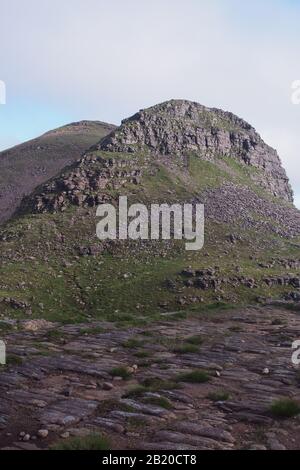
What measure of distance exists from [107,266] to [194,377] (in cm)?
3018

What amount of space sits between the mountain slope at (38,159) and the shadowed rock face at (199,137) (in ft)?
104

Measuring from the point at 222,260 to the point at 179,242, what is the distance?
204 inches

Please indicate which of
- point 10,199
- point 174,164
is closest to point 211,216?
point 174,164

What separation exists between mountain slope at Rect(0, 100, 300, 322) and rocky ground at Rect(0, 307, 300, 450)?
9165mm

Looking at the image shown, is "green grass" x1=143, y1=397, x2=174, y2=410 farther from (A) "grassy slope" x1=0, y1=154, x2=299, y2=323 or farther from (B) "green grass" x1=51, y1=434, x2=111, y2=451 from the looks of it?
(A) "grassy slope" x1=0, y1=154, x2=299, y2=323

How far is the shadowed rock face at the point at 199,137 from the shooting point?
73.4 m

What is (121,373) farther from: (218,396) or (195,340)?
(195,340)

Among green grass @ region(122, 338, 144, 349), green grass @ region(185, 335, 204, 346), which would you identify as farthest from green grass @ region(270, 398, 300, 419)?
green grass @ region(122, 338, 144, 349)

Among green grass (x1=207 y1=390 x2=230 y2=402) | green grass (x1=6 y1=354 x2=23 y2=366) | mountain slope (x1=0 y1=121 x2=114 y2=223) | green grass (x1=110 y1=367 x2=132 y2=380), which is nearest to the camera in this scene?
green grass (x1=207 y1=390 x2=230 y2=402)

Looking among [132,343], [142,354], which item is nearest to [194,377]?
[142,354]

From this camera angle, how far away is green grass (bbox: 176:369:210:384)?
17062 millimetres

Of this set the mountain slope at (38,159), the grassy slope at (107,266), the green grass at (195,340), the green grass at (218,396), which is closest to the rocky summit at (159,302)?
the green grass at (218,396)

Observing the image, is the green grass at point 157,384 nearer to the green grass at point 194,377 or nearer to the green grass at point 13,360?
the green grass at point 194,377

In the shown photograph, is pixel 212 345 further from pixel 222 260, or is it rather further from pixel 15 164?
pixel 15 164
